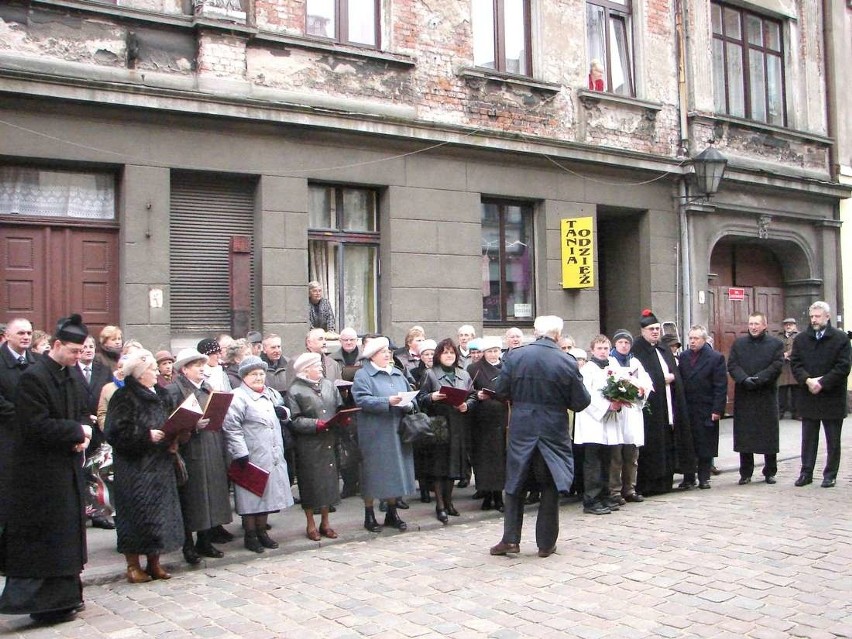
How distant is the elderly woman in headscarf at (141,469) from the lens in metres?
6.61

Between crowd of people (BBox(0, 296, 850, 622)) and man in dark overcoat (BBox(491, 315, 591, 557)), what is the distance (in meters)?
0.01

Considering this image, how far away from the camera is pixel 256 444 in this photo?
7680 mm

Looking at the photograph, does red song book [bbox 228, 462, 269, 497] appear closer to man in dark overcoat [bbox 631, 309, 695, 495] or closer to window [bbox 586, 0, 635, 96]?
man in dark overcoat [bbox 631, 309, 695, 495]

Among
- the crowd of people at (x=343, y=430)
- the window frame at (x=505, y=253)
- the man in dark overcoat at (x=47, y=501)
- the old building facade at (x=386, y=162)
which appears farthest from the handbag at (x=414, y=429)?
the window frame at (x=505, y=253)

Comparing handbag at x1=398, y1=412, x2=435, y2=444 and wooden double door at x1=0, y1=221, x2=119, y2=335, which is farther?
wooden double door at x1=0, y1=221, x2=119, y2=335

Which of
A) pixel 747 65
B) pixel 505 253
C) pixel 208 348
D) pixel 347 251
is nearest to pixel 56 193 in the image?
pixel 208 348

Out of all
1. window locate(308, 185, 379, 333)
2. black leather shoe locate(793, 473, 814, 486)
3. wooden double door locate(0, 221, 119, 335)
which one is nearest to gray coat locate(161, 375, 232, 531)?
wooden double door locate(0, 221, 119, 335)

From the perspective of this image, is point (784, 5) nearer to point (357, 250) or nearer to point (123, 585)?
point (357, 250)

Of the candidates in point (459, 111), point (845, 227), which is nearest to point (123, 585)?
point (459, 111)

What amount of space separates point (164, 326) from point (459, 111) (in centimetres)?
558

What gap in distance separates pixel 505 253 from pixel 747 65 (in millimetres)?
7730

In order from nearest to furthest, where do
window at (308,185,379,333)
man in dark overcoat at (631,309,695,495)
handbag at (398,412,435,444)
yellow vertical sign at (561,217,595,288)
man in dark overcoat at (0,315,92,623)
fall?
man in dark overcoat at (0,315,92,623), handbag at (398,412,435,444), man in dark overcoat at (631,309,695,495), window at (308,185,379,333), yellow vertical sign at (561,217,595,288)

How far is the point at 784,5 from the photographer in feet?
62.8

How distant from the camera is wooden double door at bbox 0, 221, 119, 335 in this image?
419 inches
